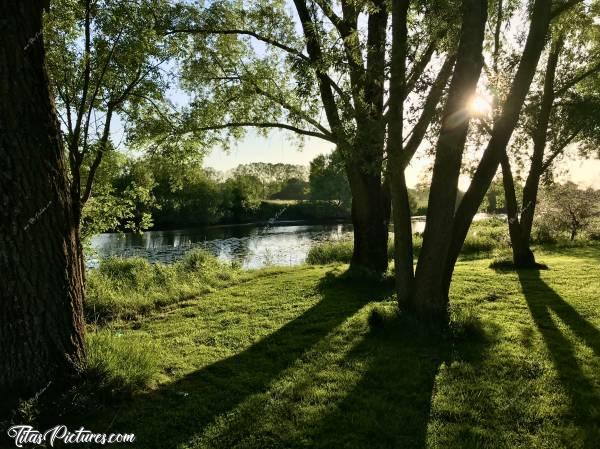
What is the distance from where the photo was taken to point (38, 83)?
13.9 feet

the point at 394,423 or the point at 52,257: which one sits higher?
the point at 52,257

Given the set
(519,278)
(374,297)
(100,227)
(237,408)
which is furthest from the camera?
(519,278)

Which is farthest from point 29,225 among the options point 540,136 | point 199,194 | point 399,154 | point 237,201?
point 237,201

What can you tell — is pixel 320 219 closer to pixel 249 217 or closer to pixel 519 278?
pixel 249 217

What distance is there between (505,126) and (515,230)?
789 cm

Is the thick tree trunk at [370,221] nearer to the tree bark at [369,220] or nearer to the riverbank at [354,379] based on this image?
the tree bark at [369,220]

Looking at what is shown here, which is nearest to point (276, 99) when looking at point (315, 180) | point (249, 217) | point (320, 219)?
point (249, 217)

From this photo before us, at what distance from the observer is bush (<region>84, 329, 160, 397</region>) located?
465cm

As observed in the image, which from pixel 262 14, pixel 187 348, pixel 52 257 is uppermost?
pixel 262 14

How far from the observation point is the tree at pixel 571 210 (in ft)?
76.4

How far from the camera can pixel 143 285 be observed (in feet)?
41.8

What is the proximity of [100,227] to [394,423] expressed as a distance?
884cm

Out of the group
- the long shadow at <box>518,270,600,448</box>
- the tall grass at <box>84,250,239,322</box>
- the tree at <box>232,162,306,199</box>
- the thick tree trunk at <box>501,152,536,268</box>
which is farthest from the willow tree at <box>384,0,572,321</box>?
the tree at <box>232,162,306,199</box>

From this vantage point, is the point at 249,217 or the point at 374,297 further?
the point at 249,217
